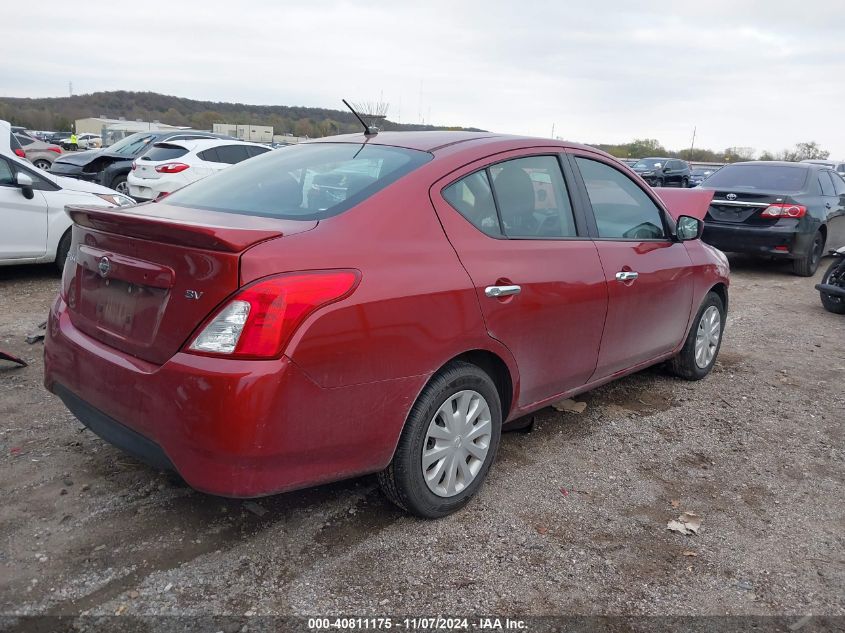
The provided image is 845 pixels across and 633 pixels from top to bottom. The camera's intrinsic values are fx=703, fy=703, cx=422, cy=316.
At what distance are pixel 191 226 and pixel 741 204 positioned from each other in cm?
922

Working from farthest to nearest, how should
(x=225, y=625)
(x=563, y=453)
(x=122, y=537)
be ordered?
(x=563, y=453)
(x=122, y=537)
(x=225, y=625)

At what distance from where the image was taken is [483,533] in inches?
119

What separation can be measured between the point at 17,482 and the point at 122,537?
78cm

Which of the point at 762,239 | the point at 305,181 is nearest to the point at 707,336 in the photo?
the point at 305,181

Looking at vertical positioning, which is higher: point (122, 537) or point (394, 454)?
point (394, 454)

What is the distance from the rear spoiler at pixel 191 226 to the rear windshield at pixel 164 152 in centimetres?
1041

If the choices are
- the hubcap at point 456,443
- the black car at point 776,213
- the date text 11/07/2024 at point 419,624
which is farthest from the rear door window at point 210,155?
the date text 11/07/2024 at point 419,624

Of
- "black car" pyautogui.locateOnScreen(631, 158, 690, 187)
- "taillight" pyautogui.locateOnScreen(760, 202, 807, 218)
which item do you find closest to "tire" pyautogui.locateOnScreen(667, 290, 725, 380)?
"taillight" pyautogui.locateOnScreen(760, 202, 807, 218)

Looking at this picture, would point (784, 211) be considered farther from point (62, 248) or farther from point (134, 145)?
point (134, 145)

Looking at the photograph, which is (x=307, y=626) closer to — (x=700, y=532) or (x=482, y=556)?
(x=482, y=556)

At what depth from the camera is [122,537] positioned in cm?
283

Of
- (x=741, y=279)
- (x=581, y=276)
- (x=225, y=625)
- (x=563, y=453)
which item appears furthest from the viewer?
(x=741, y=279)

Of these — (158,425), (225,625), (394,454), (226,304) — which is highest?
(226,304)

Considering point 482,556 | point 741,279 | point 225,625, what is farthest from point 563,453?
point 741,279
